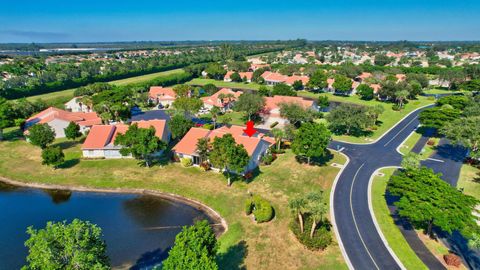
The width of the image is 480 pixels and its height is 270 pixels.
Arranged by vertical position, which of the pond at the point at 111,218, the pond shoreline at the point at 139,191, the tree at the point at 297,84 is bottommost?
the pond at the point at 111,218

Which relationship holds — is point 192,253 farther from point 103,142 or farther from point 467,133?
point 467,133

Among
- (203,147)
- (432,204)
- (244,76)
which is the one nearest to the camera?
(432,204)

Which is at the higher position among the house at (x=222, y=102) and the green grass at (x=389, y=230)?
the house at (x=222, y=102)

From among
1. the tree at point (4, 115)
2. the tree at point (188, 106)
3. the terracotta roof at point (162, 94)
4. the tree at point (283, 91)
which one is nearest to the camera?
the tree at point (4, 115)

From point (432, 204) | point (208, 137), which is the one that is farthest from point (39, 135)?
point (432, 204)

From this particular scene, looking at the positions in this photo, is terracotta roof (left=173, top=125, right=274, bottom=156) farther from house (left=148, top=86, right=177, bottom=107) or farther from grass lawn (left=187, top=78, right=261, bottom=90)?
grass lawn (left=187, top=78, right=261, bottom=90)

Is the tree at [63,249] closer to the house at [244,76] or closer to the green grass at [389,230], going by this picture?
the green grass at [389,230]

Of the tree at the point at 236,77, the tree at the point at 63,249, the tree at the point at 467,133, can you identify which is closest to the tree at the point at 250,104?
the tree at the point at 467,133
